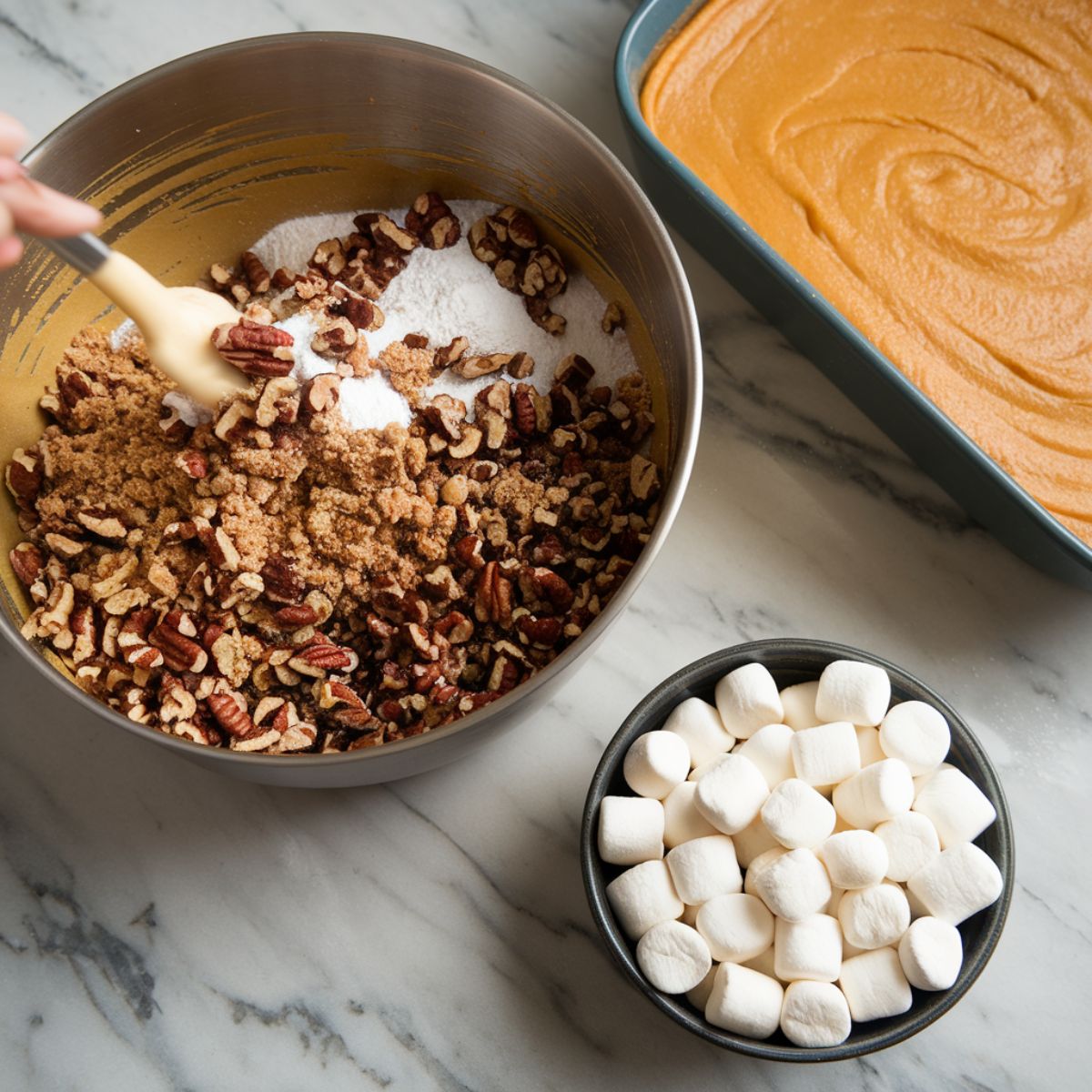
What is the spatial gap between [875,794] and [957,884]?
4.4 inches

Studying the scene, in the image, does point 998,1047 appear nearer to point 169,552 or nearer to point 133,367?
point 169,552

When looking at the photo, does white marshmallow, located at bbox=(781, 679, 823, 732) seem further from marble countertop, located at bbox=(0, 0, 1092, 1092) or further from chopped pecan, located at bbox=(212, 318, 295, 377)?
Result: chopped pecan, located at bbox=(212, 318, 295, 377)

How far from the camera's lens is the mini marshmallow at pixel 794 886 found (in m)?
0.98

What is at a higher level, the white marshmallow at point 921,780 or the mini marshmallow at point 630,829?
the white marshmallow at point 921,780

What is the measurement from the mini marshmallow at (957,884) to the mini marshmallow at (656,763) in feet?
0.82

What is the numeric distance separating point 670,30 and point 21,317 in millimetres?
839

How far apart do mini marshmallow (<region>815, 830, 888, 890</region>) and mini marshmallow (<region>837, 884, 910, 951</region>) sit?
0.04ft

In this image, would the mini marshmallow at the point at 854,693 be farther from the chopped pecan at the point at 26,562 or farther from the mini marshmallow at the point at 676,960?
the chopped pecan at the point at 26,562

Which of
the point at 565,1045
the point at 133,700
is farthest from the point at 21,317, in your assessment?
the point at 565,1045

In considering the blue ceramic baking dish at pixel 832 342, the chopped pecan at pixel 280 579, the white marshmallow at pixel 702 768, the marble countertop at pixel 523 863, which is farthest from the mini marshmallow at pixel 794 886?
the chopped pecan at pixel 280 579

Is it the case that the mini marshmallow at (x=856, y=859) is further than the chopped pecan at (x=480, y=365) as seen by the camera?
No

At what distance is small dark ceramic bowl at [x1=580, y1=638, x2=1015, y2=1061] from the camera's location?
0.99 m

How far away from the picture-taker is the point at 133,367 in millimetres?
1179

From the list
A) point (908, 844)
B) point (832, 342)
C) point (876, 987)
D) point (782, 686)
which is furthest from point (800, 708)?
point (832, 342)
